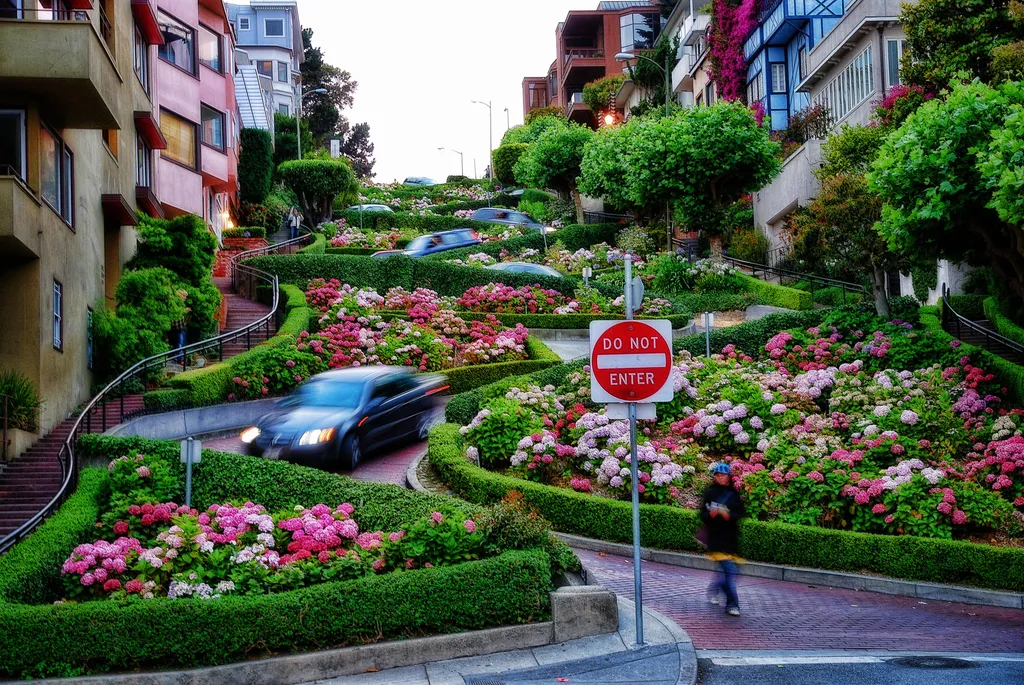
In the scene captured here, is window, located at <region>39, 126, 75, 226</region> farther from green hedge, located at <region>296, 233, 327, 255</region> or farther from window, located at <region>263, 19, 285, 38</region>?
window, located at <region>263, 19, 285, 38</region>

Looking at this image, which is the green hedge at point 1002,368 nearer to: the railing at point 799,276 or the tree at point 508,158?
the railing at point 799,276

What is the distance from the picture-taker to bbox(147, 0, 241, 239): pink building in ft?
112

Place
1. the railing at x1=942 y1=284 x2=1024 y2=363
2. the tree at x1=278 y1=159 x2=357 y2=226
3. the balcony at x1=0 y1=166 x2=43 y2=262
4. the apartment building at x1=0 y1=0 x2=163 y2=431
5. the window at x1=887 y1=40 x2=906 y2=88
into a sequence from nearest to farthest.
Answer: the balcony at x1=0 y1=166 x2=43 y2=262
the apartment building at x1=0 y1=0 x2=163 y2=431
the railing at x1=942 y1=284 x2=1024 y2=363
the window at x1=887 y1=40 x2=906 y2=88
the tree at x1=278 y1=159 x2=357 y2=226

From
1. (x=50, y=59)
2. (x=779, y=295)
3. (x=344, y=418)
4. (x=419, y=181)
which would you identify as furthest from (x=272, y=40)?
(x=344, y=418)

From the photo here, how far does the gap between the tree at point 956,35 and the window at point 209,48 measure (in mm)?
24096

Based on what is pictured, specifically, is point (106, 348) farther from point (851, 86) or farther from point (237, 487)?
point (851, 86)

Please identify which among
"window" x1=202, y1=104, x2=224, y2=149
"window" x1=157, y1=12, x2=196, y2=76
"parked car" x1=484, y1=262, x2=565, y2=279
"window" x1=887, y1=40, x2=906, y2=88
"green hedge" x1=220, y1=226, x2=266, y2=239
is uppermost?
"window" x1=157, y1=12, x2=196, y2=76

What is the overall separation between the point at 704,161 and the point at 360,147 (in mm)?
88201

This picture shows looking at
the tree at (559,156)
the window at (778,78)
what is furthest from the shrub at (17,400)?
the tree at (559,156)

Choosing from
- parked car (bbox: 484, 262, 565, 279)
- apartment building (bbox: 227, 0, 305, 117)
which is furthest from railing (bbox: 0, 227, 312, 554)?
apartment building (bbox: 227, 0, 305, 117)

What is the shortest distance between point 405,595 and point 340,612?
2.01 feet

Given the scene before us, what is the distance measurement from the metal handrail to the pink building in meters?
18.3

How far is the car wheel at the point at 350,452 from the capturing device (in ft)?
60.6

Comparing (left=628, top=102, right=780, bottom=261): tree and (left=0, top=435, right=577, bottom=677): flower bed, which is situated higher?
(left=628, top=102, right=780, bottom=261): tree
